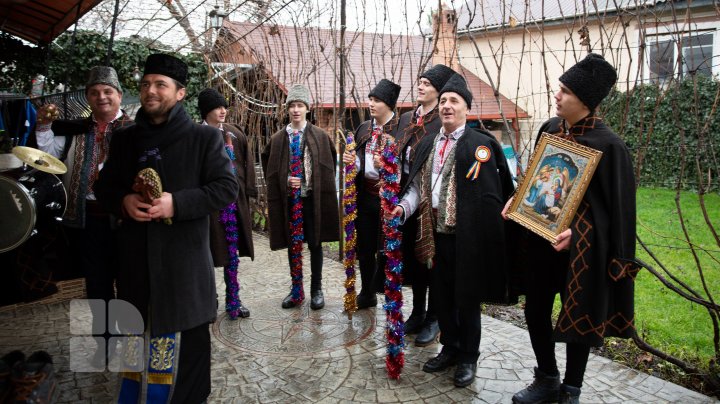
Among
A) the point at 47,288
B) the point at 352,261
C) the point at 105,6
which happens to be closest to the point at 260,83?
the point at 105,6

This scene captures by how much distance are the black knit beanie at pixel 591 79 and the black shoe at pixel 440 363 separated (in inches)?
81.0

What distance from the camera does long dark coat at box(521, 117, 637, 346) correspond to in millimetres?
2703

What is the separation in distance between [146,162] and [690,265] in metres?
6.55

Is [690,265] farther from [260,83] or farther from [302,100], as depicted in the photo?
[260,83]

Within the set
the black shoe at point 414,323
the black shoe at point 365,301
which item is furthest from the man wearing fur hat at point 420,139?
the black shoe at point 365,301

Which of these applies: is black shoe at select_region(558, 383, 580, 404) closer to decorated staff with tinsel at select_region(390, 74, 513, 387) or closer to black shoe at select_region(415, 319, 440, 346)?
decorated staff with tinsel at select_region(390, 74, 513, 387)

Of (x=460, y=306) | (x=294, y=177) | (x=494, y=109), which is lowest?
(x=460, y=306)

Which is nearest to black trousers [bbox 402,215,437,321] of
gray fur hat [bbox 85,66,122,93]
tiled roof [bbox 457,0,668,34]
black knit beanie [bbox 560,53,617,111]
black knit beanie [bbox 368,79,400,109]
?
black knit beanie [bbox 368,79,400,109]

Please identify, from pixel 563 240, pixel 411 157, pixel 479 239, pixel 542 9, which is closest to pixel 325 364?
pixel 479 239

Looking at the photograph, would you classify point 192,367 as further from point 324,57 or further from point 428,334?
point 324,57

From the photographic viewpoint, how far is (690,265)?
6.22m

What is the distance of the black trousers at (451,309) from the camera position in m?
3.44

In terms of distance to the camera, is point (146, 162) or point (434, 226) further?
point (434, 226)

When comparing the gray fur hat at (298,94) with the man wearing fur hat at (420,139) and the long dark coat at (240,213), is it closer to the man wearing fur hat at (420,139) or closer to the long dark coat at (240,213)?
the long dark coat at (240,213)
